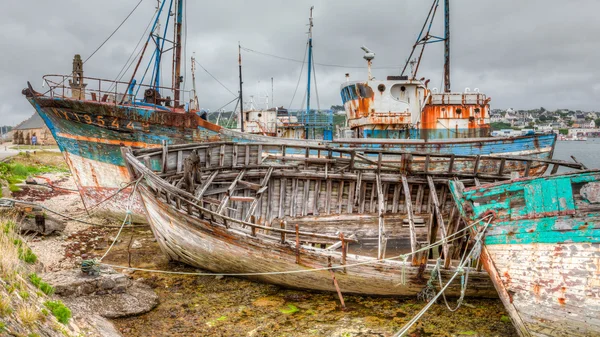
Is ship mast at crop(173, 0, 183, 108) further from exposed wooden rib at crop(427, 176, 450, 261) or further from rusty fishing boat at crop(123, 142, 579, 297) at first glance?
exposed wooden rib at crop(427, 176, 450, 261)

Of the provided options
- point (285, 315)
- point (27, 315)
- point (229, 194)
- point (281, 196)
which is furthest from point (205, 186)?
point (27, 315)

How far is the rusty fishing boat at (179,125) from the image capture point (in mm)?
14172

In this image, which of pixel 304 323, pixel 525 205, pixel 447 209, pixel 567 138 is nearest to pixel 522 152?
pixel 447 209

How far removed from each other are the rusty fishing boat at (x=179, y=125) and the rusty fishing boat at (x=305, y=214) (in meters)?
3.02

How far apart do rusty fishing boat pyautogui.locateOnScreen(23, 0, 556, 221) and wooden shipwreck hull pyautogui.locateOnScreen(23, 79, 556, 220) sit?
0.03 metres

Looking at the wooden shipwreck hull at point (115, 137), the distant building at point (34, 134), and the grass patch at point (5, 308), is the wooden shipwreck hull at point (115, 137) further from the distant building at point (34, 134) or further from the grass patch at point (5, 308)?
the distant building at point (34, 134)

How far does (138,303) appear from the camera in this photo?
778 centimetres

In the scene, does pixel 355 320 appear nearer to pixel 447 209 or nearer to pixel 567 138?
pixel 447 209

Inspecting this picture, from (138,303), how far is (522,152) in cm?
1448

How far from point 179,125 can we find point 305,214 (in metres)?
5.87

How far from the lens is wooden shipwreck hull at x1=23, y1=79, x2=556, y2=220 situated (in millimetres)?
14070

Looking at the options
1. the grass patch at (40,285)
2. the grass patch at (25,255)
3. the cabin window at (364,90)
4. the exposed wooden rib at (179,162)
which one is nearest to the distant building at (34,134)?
the cabin window at (364,90)

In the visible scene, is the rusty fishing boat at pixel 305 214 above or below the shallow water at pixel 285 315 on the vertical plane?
above

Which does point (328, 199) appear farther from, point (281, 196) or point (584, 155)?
point (584, 155)
